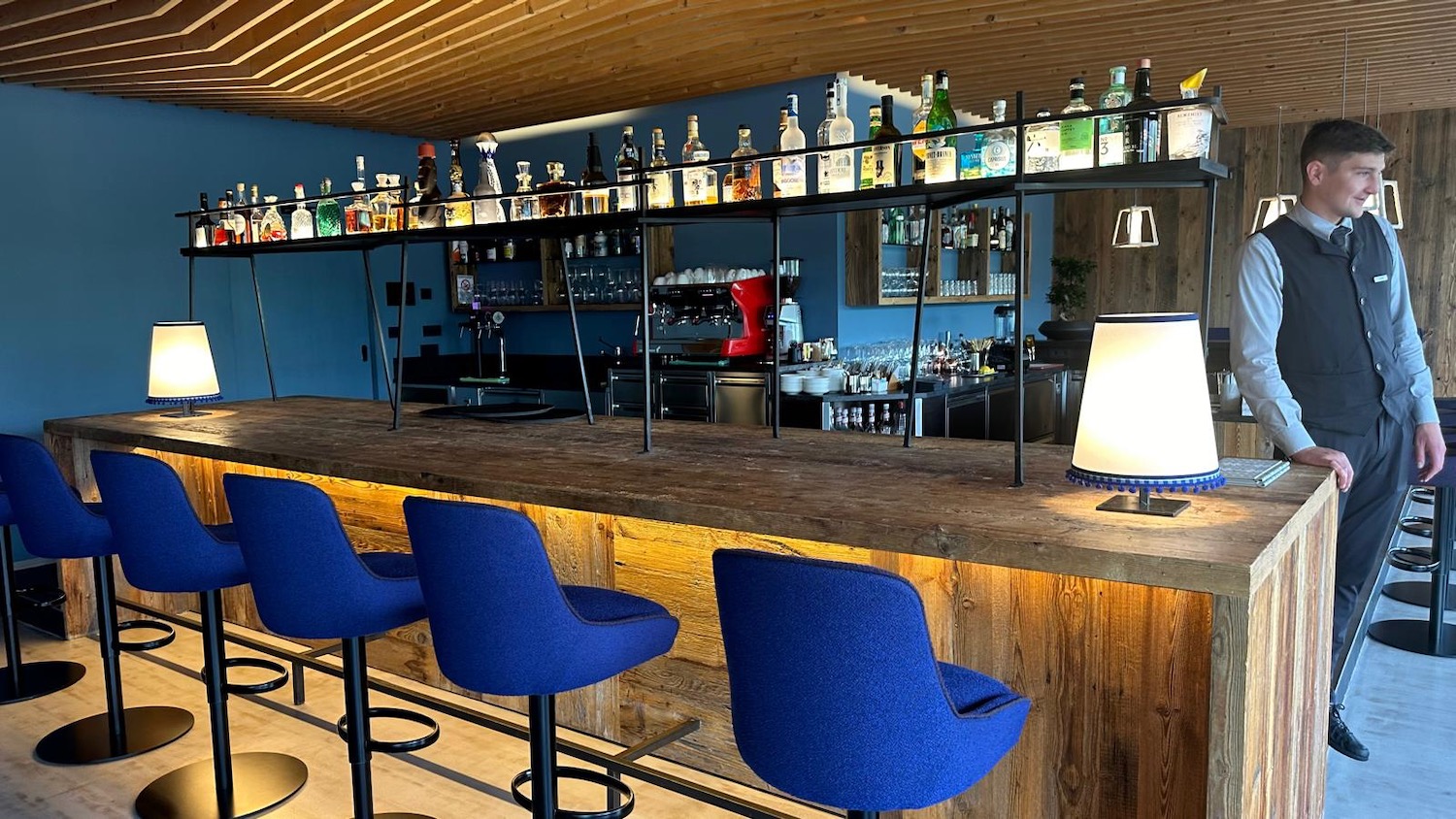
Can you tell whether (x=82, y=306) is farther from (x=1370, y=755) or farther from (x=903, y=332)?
(x=1370, y=755)

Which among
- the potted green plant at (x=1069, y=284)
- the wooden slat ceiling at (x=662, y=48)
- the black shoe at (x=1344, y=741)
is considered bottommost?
the black shoe at (x=1344, y=741)

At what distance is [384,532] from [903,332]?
183 inches

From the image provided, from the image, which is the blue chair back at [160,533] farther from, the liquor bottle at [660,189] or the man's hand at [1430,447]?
the man's hand at [1430,447]

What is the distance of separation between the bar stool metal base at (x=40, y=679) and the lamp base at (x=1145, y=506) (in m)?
3.80

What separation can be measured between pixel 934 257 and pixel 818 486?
17.5ft

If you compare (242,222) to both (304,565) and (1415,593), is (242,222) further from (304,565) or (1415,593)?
→ (1415,593)

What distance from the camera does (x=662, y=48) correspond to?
5.24m

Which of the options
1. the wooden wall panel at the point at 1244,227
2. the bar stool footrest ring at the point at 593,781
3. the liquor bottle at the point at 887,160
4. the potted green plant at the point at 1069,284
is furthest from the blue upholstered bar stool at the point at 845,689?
the potted green plant at the point at 1069,284

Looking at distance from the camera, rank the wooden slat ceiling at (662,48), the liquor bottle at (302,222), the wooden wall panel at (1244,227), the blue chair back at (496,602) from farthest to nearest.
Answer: the wooden wall panel at (1244,227) → the wooden slat ceiling at (662,48) → the liquor bottle at (302,222) → the blue chair back at (496,602)

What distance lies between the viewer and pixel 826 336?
652 centimetres

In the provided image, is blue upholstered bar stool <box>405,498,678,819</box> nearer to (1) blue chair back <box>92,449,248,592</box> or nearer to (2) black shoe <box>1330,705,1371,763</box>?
(1) blue chair back <box>92,449,248,592</box>

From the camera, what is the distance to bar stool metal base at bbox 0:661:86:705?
12.0ft

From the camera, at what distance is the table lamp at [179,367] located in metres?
3.80

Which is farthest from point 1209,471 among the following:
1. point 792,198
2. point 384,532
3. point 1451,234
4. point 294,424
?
point 1451,234
